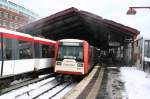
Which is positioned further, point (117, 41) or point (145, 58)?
point (117, 41)

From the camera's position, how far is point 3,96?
47.6 feet

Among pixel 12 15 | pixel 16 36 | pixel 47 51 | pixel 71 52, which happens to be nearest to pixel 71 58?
pixel 71 52

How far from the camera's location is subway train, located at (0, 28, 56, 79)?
15.8m

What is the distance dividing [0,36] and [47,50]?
406 inches

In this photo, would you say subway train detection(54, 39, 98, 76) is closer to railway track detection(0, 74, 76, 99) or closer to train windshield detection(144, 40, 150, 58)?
railway track detection(0, 74, 76, 99)

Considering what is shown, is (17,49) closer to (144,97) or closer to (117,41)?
(144,97)

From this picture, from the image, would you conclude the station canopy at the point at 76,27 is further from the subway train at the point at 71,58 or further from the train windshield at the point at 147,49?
the subway train at the point at 71,58

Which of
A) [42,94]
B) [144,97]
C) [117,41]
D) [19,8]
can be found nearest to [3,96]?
[42,94]

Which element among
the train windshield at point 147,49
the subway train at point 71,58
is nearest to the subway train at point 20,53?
the subway train at point 71,58

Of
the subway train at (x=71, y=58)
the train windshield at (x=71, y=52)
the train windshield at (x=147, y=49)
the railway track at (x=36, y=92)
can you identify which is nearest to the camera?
the railway track at (x=36, y=92)

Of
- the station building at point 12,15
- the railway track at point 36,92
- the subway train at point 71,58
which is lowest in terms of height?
the railway track at point 36,92

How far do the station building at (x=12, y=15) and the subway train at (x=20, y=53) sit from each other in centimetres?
6066

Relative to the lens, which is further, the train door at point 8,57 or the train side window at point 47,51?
the train side window at point 47,51

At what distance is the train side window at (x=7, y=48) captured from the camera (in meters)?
15.8
